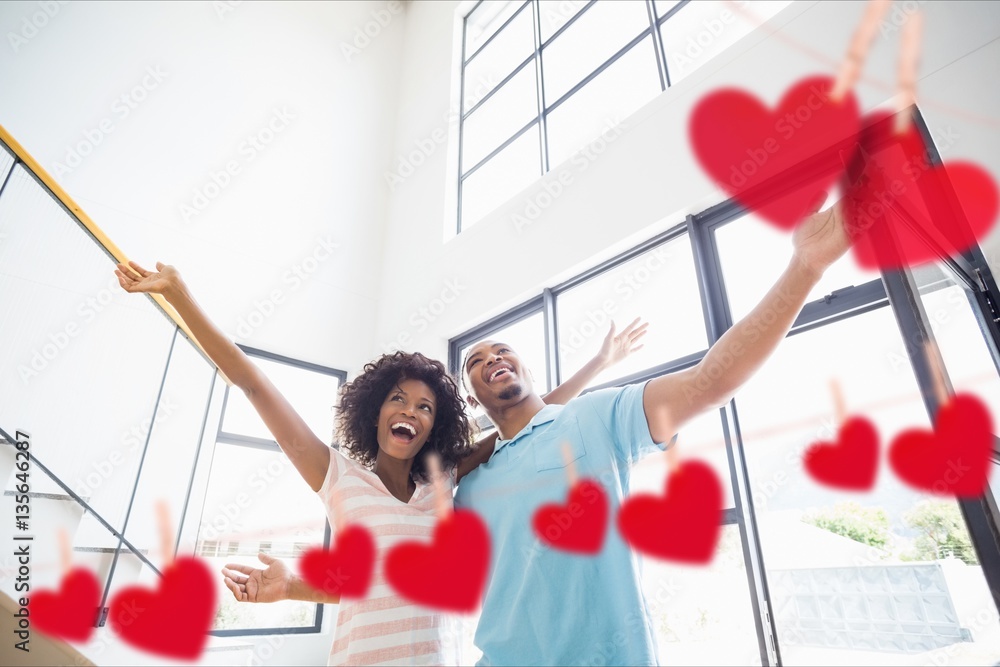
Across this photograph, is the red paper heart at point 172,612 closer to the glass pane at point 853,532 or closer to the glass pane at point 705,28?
the glass pane at point 853,532

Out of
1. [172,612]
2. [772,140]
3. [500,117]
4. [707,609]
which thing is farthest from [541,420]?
[500,117]

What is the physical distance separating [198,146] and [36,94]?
0.90 m

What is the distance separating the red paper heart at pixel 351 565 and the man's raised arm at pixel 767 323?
64 cm

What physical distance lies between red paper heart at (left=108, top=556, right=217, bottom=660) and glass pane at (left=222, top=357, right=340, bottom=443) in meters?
1.00

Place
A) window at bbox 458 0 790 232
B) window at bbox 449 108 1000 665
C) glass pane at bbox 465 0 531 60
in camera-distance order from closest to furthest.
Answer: window at bbox 449 108 1000 665 → window at bbox 458 0 790 232 → glass pane at bbox 465 0 531 60

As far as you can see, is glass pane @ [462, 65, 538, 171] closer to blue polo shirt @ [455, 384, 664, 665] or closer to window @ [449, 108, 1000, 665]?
window @ [449, 108, 1000, 665]

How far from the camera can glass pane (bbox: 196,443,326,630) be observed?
339 centimetres

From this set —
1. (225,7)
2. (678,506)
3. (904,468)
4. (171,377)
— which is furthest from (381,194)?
(904,468)

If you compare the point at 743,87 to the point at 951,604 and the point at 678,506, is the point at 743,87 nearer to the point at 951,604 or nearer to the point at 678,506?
the point at 678,506

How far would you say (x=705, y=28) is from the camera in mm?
2922

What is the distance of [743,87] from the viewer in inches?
99.7

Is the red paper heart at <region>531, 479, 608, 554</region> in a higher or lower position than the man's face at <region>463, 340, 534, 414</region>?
lower

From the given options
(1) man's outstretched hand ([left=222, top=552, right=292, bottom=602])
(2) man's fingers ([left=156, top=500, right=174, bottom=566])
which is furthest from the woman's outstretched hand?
(2) man's fingers ([left=156, top=500, right=174, bottom=566])

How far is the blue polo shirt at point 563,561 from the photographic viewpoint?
36.8 inches
